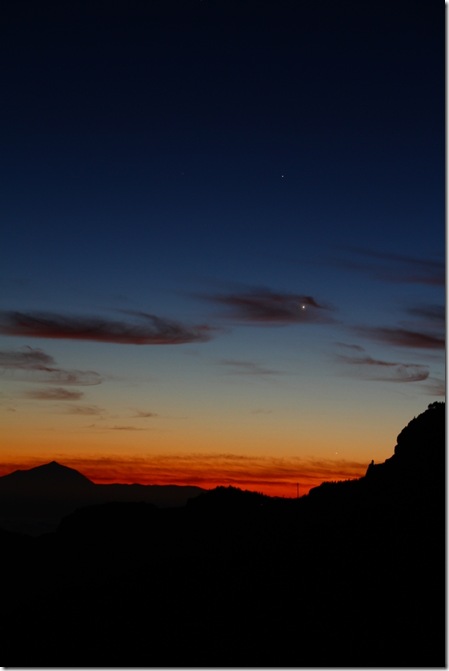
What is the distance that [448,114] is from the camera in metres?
14.1

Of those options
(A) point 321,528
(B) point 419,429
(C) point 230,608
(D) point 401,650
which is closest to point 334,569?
(C) point 230,608

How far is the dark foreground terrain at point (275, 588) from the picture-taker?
53.6 feet

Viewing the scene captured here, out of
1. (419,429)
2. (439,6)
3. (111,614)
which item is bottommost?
A: (111,614)

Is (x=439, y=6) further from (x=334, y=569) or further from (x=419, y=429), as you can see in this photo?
(x=419, y=429)

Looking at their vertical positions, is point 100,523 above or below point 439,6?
below

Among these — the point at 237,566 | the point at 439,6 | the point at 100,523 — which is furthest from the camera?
the point at 100,523

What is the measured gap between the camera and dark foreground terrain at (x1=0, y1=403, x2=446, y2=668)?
1635cm

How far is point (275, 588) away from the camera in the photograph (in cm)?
2966

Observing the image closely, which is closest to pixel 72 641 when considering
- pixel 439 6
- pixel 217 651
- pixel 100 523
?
pixel 217 651

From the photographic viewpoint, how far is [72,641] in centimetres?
1939

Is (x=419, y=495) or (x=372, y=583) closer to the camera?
(x=372, y=583)

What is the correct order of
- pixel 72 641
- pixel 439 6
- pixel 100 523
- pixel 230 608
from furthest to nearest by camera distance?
pixel 100 523 → pixel 230 608 → pixel 72 641 → pixel 439 6

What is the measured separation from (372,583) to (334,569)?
4.59 m

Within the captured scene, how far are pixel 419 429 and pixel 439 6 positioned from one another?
33200 mm
